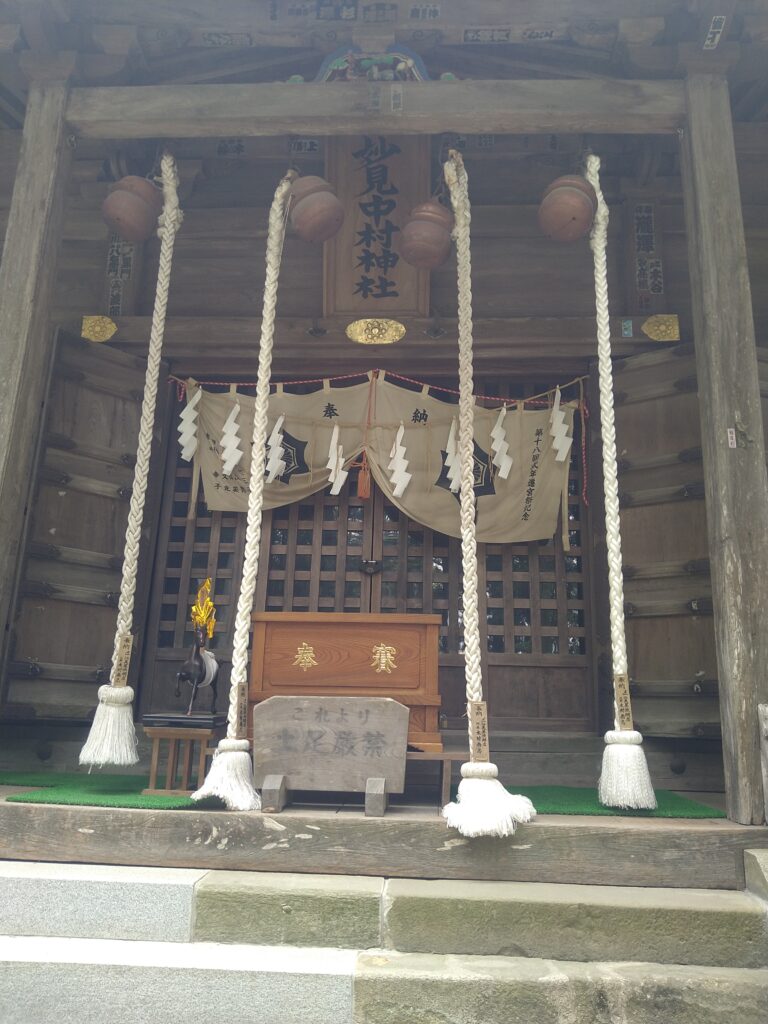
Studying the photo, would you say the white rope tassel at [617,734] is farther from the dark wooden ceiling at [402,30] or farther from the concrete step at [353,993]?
the dark wooden ceiling at [402,30]

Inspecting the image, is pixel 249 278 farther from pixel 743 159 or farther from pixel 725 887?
pixel 725 887

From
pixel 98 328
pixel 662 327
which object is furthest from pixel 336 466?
pixel 662 327

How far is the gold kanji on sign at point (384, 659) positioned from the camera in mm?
4281

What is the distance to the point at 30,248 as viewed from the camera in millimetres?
4477

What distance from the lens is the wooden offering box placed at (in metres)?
4.27

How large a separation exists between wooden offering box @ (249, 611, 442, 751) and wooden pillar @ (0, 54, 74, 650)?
1539mm

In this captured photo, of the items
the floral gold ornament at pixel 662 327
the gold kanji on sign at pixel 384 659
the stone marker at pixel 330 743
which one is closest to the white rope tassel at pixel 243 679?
the stone marker at pixel 330 743

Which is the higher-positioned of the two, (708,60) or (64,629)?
(708,60)

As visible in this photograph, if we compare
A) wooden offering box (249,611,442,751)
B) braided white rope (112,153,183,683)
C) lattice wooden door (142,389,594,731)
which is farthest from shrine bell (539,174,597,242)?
wooden offering box (249,611,442,751)

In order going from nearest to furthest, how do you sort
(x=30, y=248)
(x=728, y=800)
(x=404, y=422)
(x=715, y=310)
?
1. (x=728, y=800)
2. (x=715, y=310)
3. (x=30, y=248)
4. (x=404, y=422)

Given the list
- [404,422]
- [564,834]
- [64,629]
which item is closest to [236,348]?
[404,422]

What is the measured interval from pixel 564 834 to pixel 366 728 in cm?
104

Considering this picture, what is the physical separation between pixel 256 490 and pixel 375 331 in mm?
2412

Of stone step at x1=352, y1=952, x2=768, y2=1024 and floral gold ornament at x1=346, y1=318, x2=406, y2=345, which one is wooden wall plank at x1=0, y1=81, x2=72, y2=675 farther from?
stone step at x1=352, y1=952, x2=768, y2=1024
